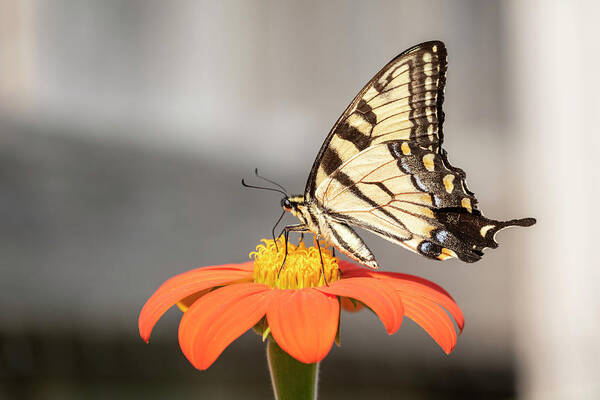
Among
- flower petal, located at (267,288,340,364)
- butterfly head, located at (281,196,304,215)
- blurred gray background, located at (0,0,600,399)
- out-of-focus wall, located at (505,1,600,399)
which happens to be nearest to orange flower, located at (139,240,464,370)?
flower petal, located at (267,288,340,364)

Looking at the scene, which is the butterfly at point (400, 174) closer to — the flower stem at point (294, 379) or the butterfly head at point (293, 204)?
the butterfly head at point (293, 204)

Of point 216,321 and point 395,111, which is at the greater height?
point 395,111

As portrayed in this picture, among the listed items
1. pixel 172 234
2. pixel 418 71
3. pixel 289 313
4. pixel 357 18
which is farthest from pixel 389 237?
pixel 357 18

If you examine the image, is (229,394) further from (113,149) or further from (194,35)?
(194,35)

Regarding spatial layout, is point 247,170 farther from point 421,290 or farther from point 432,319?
point 432,319

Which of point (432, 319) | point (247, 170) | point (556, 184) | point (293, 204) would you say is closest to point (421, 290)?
point (432, 319)

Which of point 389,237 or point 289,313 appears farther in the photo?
point 389,237
